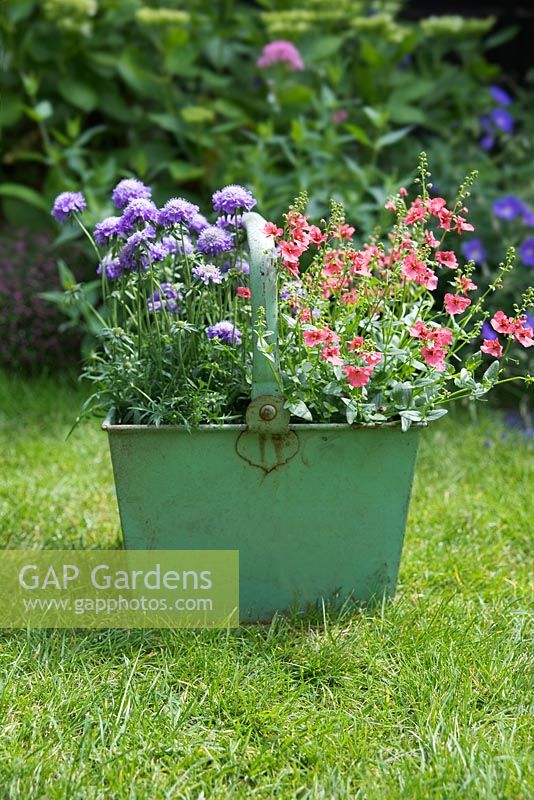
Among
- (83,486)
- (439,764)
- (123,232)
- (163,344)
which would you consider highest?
(123,232)

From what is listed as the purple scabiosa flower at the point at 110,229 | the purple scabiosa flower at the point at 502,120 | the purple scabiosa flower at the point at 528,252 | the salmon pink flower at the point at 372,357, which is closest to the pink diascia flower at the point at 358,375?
the salmon pink flower at the point at 372,357

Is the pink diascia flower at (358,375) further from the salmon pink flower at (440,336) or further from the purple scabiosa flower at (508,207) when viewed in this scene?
the purple scabiosa flower at (508,207)

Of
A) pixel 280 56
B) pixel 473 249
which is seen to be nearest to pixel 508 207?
pixel 473 249

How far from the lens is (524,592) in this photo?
1.84 m

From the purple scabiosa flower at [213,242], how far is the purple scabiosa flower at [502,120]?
7.47ft

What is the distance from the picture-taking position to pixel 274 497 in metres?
1.67

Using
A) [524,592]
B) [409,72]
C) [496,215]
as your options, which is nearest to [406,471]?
[524,592]

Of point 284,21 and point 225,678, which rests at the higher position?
point 284,21

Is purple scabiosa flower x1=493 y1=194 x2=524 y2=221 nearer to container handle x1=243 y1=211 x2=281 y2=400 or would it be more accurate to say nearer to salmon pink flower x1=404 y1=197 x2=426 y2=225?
salmon pink flower x1=404 y1=197 x2=426 y2=225

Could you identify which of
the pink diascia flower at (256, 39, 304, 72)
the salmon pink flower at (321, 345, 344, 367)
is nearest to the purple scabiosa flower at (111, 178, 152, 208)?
the salmon pink flower at (321, 345, 344, 367)

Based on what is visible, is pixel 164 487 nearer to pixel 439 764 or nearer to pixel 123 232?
pixel 123 232

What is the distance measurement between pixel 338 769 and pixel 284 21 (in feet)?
8.55

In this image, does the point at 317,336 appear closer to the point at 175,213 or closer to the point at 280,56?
the point at 175,213

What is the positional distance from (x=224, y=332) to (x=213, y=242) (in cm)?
16
